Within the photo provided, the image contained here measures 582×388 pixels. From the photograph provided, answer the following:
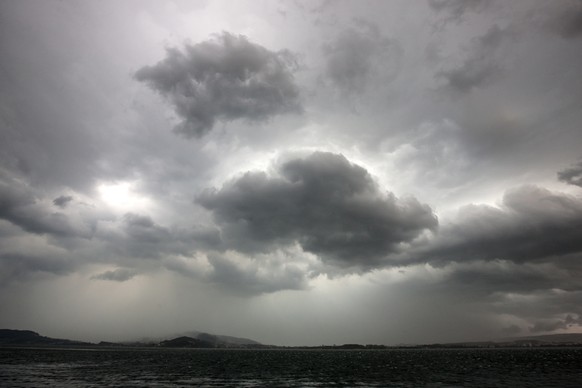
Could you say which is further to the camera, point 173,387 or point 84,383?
point 84,383

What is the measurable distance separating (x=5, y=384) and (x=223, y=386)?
41.4m

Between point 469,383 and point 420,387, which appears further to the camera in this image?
point 469,383

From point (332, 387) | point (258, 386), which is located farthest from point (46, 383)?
point (332, 387)

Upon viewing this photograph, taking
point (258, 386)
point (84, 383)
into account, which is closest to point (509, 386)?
point (258, 386)

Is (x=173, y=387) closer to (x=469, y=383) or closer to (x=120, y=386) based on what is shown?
(x=120, y=386)

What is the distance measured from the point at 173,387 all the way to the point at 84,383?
832 inches

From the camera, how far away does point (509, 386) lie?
217 ft

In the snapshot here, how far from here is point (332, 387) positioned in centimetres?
6788

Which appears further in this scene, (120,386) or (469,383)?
(469,383)

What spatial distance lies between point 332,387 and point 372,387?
767 centimetres

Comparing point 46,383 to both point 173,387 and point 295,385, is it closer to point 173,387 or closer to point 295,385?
point 173,387

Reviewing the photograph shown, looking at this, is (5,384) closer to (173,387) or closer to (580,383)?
(173,387)

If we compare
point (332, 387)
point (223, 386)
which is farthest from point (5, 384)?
point (332, 387)

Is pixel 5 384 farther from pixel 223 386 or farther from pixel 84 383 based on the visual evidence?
pixel 223 386
